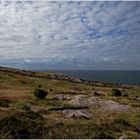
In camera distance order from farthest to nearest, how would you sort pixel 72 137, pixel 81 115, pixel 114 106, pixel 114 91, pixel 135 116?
pixel 114 91 → pixel 114 106 → pixel 135 116 → pixel 81 115 → pixel 72 137

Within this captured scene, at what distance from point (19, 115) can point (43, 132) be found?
4537 millimetres

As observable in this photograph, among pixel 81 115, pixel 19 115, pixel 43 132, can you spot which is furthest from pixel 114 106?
pixel 43 132

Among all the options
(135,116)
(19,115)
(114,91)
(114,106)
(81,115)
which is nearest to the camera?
(19,115)

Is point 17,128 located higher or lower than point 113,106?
higher

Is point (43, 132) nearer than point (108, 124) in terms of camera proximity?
Yes

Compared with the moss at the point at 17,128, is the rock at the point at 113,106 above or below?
below

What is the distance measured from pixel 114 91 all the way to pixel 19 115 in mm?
45934

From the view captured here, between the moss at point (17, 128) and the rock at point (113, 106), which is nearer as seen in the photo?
the moss at point (17, 128)

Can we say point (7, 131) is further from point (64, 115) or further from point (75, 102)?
point (75, 102)

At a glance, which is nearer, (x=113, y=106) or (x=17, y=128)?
(x=17, y=128)

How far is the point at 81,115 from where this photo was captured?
3194 cm

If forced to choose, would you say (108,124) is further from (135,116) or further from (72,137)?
(135,116)

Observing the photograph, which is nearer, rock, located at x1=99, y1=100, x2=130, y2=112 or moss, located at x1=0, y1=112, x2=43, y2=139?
moss, located at x1=0, y1=112, x2=43, y2=139

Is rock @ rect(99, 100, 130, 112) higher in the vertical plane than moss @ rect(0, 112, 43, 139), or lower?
lower
